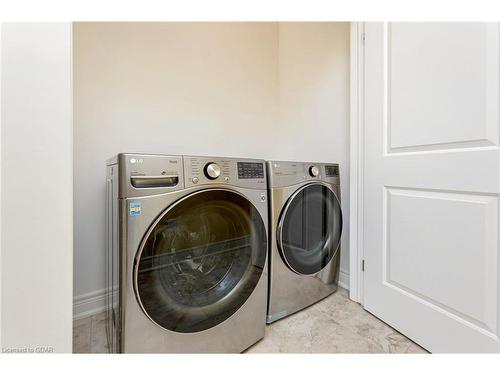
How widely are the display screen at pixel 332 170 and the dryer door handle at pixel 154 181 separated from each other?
88 centimetres

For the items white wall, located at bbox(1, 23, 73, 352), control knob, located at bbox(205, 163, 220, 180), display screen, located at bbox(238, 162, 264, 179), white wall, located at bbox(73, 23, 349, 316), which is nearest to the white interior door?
white wall, located at bbox(73, 23, 349, 316)

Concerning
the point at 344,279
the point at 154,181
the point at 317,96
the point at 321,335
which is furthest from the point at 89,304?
the point at 317,96

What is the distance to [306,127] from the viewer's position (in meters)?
1.68

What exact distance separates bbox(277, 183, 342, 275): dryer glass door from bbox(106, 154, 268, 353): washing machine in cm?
19

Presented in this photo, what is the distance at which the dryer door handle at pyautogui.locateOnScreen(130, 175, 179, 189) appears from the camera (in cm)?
68

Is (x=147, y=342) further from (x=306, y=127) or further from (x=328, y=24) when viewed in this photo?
(x=328, y=24)

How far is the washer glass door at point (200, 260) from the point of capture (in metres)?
0.72

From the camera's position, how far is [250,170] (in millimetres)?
933

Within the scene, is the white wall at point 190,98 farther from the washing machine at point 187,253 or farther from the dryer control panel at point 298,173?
the washing machine at point 187,253

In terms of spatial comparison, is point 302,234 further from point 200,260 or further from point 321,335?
point 200,260

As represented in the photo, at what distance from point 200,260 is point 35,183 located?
535mm

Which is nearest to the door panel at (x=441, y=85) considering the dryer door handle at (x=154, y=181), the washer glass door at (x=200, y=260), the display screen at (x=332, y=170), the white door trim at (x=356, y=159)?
the white door trim at (x=356, y=159)

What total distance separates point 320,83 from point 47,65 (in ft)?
4.82

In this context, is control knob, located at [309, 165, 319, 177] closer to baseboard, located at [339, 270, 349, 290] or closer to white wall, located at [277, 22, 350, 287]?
white wall, located at [277, 22, 350, 287]
